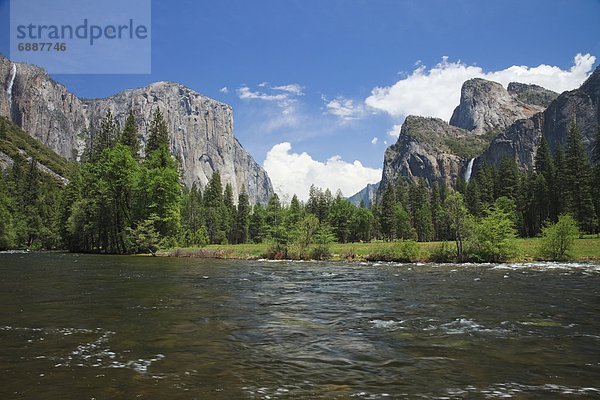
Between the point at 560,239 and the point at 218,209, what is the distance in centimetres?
9788

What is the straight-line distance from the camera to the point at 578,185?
77875 millimetres

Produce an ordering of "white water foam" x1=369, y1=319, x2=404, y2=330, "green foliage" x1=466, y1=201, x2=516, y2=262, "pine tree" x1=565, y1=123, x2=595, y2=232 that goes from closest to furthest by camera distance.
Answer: "white water foam" x1=369, y1=319, x2=404, y2=330
"green foliage" x1=466, y1=201, x2=516, y2=262
"pine tree" x1=565, y1=123, x2=595, y2=232

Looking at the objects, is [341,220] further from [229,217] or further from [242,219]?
[229,217]

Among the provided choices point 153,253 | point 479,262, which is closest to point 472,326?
point 479,262

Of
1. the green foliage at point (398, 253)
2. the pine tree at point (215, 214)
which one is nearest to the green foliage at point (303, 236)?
the green foliage at point (398, 253)

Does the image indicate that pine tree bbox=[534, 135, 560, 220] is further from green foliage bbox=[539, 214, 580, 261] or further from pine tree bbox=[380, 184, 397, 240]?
green foliage bbox=[539, 214, 580, 261]

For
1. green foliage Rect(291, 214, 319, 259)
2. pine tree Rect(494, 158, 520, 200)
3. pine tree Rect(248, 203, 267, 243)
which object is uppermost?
pine tree Rect(494, 158, 520, 200)

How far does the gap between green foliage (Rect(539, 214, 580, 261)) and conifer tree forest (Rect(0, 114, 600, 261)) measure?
144 inches

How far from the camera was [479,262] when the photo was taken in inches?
1624

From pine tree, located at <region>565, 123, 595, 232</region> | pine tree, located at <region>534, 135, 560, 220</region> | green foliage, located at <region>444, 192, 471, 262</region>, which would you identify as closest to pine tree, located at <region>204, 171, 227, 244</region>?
green foliage, located at <region>444, 192, 471, 262</region>

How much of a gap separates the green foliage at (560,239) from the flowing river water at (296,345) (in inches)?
972

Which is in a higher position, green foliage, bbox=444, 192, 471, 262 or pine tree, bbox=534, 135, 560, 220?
pine tree, bbox=534, 135, 560, 220

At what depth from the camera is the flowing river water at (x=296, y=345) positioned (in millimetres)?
6691

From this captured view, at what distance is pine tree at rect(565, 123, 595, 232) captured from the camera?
74812 millimetres
